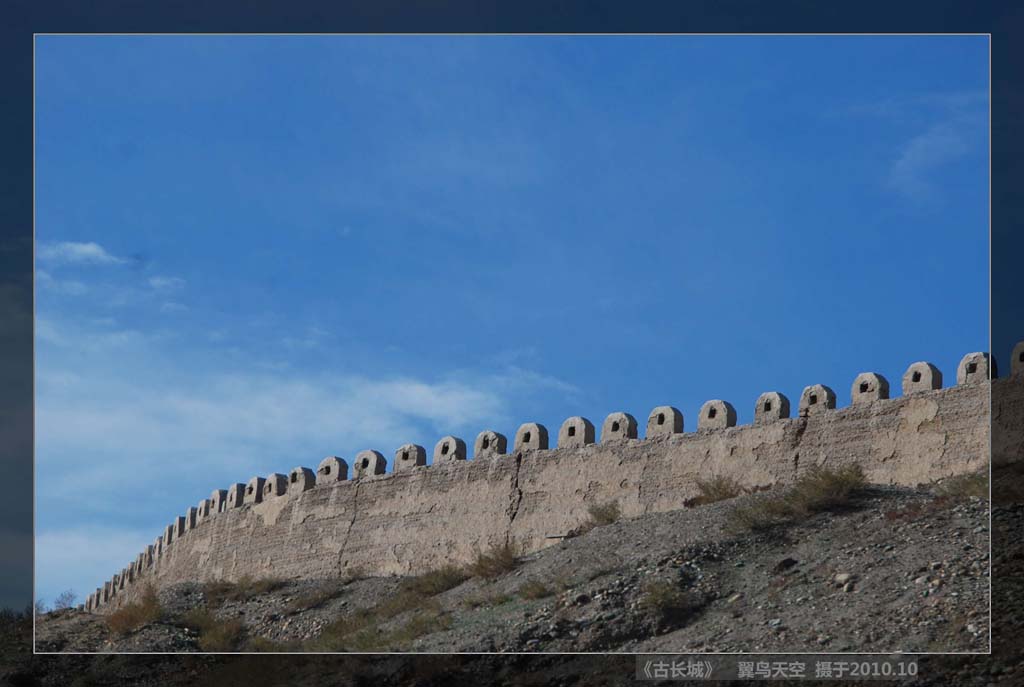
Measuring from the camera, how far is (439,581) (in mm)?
18812

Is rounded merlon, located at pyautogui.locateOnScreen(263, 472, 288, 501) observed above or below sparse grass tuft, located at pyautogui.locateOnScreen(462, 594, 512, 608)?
above

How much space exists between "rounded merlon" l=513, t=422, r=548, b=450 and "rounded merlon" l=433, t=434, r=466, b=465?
98 centimetres

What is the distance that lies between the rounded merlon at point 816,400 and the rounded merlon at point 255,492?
9.38 metres

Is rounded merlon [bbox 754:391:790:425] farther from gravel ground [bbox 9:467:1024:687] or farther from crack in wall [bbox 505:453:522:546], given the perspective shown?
crack in wall [bbox 505:453:522:546]

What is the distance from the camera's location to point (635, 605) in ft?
48.1

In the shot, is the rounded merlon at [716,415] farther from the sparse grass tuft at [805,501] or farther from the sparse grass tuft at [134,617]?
the sparse grass tuft at [134,617]

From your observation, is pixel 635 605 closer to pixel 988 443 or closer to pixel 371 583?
pixel 988 443

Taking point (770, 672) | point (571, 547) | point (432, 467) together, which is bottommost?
point (770, 672)

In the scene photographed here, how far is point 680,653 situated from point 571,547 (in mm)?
4658

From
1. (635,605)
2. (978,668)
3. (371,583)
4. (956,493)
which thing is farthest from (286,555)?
(978,668)

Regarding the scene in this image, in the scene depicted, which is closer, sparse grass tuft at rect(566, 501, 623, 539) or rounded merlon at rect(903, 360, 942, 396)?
rounded merlon at rect(903, 360, 942, 396)

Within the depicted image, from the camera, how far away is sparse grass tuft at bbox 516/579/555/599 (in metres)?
16.0

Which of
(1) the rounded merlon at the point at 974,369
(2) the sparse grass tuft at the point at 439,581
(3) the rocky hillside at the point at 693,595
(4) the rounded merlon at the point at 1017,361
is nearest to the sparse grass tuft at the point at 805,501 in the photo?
(3) the rocky hillside at the point at 693,595
